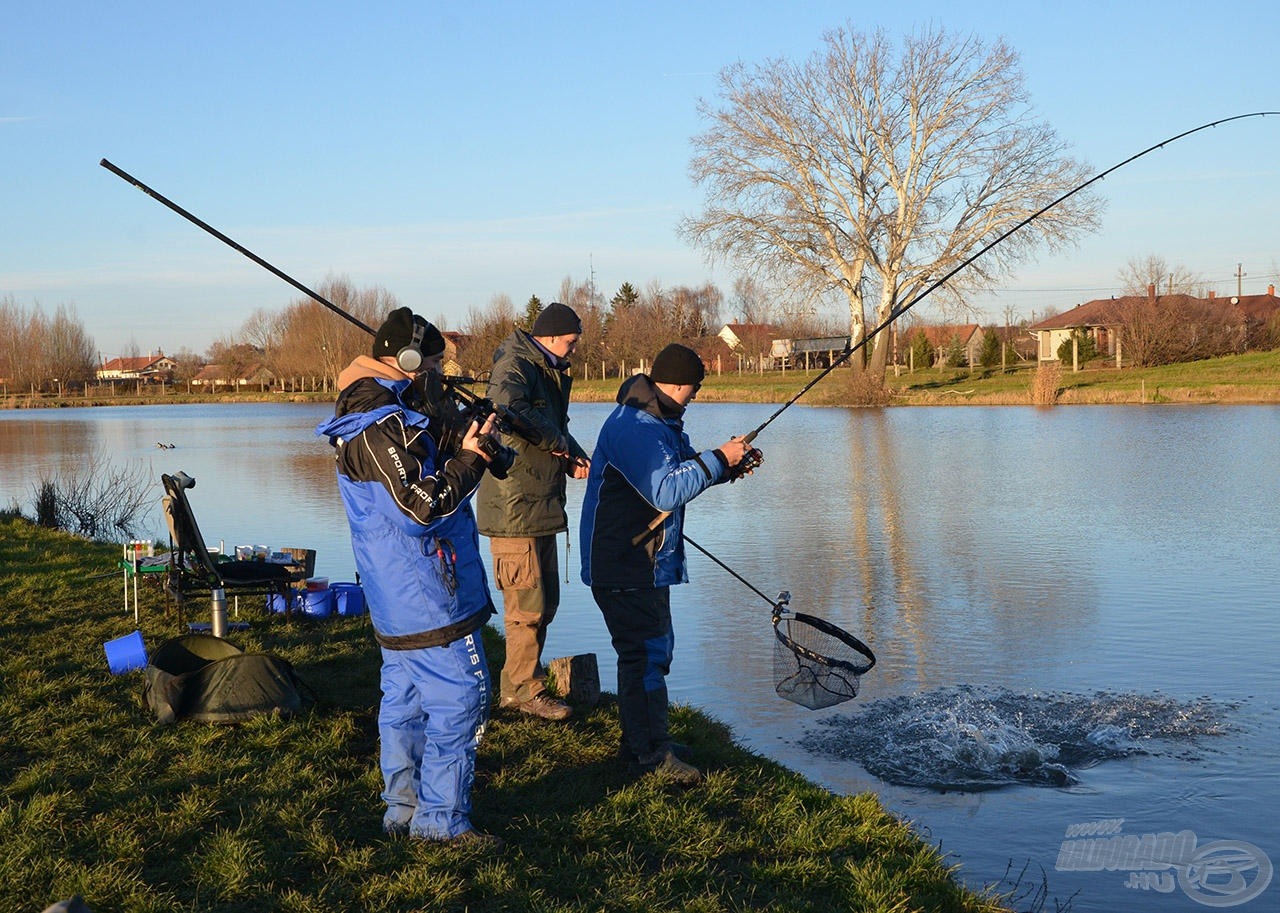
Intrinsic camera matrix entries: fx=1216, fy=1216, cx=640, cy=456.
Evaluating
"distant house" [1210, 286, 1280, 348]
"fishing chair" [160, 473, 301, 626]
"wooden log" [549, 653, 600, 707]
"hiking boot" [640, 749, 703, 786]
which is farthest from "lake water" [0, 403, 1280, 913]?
"distant house" [1210, 286, 1280, 348]

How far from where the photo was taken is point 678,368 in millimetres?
5281

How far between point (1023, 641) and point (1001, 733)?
2.27 meters

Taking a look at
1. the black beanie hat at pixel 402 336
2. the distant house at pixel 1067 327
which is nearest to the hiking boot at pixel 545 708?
the black beanie hat at pixel 402 336

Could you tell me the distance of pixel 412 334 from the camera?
4258 millimetres

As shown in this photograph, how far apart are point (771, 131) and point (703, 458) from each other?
40.6 meters

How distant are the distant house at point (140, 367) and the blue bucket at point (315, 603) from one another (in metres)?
127

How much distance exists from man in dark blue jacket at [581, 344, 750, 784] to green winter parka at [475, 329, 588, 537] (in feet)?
2.54

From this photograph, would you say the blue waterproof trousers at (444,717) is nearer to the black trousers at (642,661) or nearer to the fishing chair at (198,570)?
the black trousers at (642,661)

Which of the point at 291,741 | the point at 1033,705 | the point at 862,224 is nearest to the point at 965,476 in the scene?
the point at 1033,705

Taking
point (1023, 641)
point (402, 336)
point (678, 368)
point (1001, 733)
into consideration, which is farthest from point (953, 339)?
point (402, 336)

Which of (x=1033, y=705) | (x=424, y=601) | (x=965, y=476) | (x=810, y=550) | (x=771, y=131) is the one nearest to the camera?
(x=424, y=601)

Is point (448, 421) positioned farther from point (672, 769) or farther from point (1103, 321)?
point (1103, 321)

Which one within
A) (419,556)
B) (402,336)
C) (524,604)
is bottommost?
(524,604)

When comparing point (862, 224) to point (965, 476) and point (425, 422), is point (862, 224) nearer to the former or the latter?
point (965, 476)
